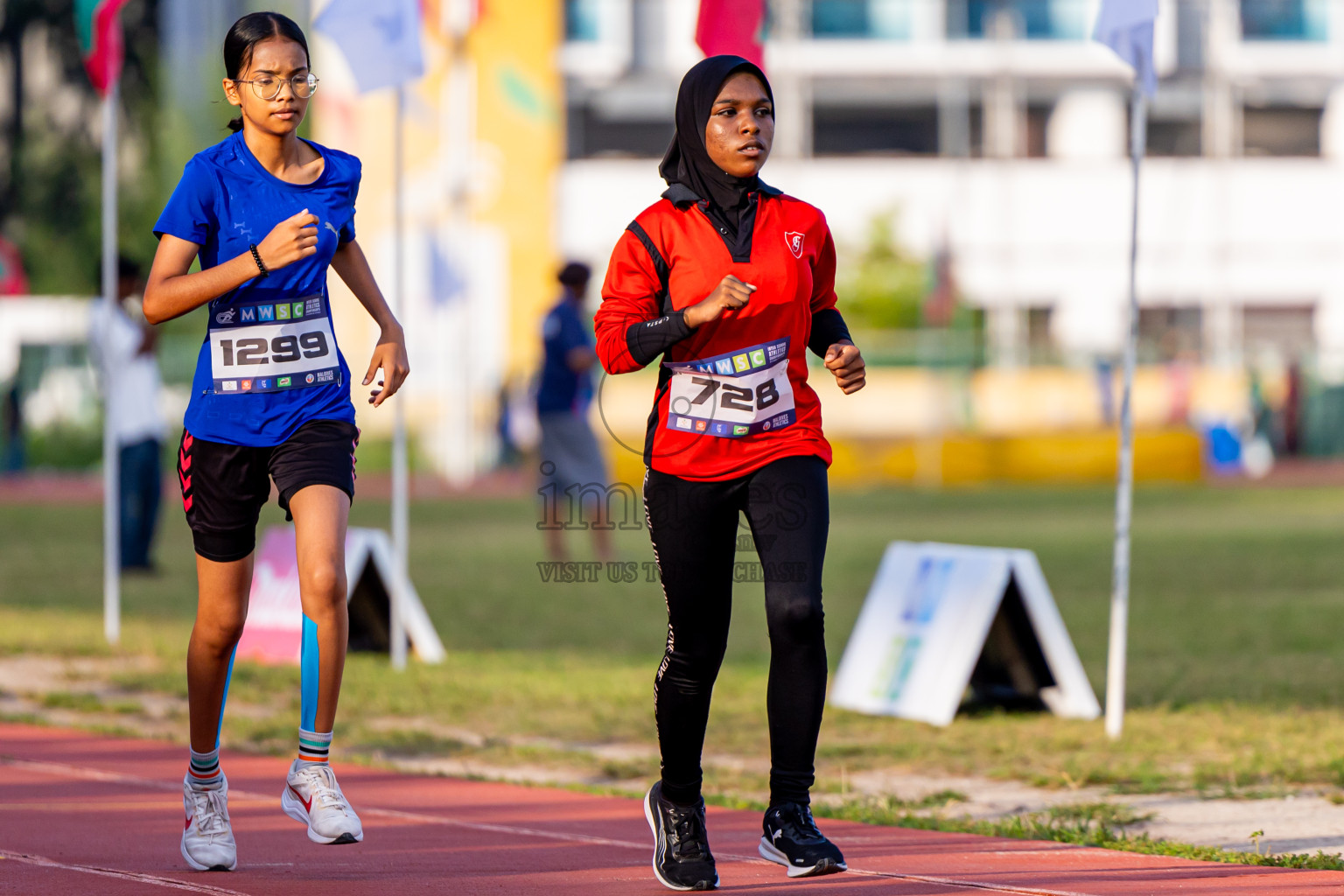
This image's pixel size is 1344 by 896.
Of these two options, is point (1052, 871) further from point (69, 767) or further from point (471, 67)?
point (471, 67)

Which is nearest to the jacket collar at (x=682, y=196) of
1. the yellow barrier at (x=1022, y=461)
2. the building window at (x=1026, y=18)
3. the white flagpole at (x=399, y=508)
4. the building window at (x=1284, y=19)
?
the white flagpole at (x=399, y=508)

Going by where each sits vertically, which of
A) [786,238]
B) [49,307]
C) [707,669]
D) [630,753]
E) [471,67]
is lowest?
[630,753]

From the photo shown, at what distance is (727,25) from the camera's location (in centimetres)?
800

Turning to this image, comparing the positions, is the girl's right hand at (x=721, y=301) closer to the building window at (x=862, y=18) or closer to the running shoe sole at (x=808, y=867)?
the running shoe sole at (x=808, y=867)

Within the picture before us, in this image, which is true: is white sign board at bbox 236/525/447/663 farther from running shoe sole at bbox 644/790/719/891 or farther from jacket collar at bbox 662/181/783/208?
jacket collar at bbox 662/181/783/208

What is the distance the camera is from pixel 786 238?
14.9ft

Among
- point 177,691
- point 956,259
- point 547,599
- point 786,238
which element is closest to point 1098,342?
point 956,259

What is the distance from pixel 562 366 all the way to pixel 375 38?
5085 millimetres

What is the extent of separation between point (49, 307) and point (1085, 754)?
43.2 m

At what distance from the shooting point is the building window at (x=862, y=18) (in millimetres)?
46750

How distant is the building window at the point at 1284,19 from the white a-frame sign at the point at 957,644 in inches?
1732

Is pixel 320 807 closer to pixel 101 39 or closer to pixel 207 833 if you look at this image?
pixel 207 833

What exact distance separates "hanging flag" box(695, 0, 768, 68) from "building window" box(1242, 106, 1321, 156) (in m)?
44.1

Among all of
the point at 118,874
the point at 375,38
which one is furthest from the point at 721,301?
the point at 375,38
